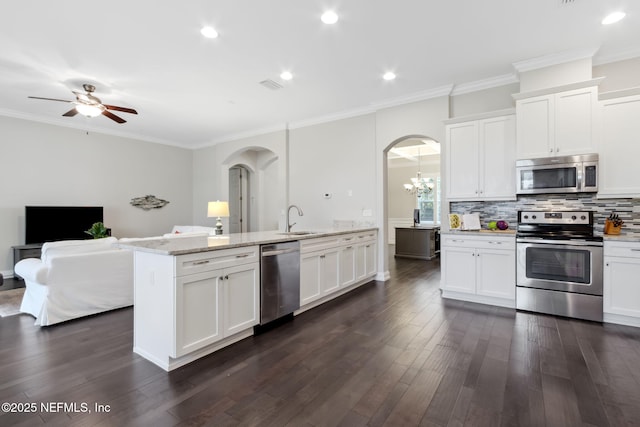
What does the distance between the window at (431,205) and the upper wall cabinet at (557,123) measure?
6547mm

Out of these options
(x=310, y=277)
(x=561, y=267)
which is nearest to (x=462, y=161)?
(x=561, y=267)

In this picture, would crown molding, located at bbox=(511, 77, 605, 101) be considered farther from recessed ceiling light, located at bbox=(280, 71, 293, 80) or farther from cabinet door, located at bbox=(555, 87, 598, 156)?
recessed ceiling light, located at bbox=(280, 71, 293, 80)

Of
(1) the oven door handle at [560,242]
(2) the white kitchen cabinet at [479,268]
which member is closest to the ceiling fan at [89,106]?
(2) the white kitchen cabinet at [479,268]

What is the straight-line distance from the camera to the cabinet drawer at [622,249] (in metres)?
3.13

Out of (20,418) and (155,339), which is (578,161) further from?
(20,418)

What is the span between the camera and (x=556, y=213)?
3.83m

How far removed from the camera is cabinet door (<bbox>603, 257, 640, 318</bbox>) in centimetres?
314

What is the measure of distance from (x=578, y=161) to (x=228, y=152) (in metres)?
6.84

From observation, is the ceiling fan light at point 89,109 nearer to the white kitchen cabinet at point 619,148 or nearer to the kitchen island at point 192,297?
the kitchen island at point 192,297

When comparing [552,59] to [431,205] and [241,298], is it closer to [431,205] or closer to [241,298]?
[241,298]

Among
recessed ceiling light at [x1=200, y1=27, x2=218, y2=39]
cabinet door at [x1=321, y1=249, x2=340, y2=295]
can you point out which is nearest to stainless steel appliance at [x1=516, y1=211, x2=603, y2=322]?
cabinet door at [x1=321, y1=249, x2=340, y2=295]

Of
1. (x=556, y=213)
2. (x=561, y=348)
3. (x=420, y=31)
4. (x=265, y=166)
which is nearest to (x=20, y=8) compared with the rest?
(x=420, y=31)

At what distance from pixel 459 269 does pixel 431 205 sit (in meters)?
6.68

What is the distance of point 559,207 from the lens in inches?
154
